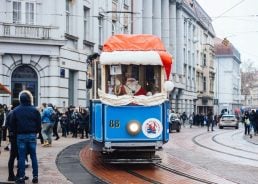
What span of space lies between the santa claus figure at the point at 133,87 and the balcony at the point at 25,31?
16778mm

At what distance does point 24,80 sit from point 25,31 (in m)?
2.77

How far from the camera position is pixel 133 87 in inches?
603

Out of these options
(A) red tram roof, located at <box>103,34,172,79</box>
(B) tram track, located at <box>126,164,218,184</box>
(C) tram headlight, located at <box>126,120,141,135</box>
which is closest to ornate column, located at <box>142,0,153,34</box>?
(A) red tram roof, located at <box>103,34,172,79</box>

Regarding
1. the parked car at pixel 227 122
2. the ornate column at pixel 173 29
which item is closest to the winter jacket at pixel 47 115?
the parked car at pixel 227 122

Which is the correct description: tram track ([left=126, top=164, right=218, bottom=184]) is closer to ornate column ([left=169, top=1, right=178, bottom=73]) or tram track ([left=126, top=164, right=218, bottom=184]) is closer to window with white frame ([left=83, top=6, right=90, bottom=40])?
window with white frame ([left=83, top=6, right=90, bottom=40])

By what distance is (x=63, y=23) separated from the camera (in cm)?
3306

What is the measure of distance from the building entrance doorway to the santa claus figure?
16.8 m

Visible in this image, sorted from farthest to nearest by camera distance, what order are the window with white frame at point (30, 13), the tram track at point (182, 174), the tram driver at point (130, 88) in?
1. the window with white frame at point (30, 13)
2. the tram driver at point (130, 88)
3. the tram track at point (182, 174)

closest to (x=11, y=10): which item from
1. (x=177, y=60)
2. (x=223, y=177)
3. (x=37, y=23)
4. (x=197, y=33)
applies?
(x=37, y=23)

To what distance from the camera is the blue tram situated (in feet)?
48.5

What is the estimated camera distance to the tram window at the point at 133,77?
49.9ft

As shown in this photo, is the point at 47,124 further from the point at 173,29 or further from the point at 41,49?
the point at 173,29

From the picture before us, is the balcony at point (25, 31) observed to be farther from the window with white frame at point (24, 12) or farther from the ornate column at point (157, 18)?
the ornate column at point (157, 18)

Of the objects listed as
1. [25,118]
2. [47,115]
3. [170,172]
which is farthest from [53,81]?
[25,118]
